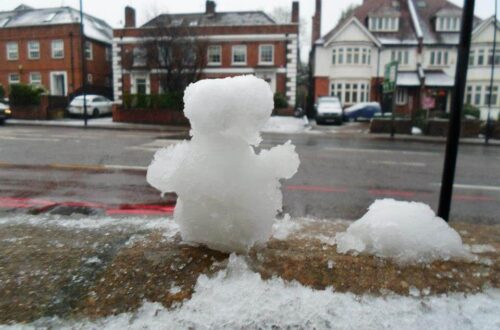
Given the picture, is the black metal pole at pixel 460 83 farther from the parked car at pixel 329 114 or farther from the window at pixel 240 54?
the window at pixel 240 54

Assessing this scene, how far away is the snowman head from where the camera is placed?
221 cm

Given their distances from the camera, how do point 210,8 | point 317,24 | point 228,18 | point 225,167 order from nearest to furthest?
point 225,167, point 228,18, point 210,8, point 317,24

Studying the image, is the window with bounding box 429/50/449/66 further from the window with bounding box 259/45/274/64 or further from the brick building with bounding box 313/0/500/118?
the window with bounding box 259/45/274/64

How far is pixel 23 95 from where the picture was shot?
25781 mm

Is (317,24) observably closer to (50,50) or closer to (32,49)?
(50,50)

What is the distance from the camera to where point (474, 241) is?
288 cm

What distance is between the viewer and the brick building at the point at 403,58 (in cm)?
3538

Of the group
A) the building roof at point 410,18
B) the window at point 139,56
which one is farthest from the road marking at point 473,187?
the building roof at point 410,18

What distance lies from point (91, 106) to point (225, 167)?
28.2 metres

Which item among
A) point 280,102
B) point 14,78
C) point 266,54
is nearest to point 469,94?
point 266,54

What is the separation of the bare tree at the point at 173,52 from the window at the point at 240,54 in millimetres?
5972

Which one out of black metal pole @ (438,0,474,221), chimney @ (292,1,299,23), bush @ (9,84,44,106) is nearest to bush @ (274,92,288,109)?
chimney @ (292,1,299,23)

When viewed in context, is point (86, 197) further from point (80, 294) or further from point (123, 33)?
point (123, 33)

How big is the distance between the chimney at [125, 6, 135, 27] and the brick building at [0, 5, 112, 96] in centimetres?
403
